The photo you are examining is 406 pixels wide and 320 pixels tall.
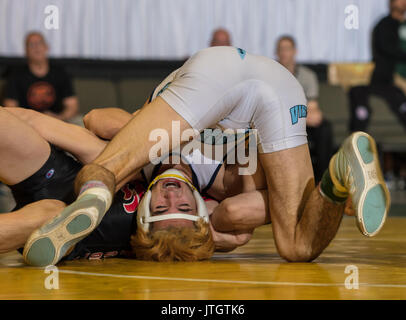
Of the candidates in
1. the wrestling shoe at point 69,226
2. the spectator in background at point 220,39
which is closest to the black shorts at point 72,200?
the wrestling shoe at point 69,226

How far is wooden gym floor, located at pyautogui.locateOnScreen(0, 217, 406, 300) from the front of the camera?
5.06ft

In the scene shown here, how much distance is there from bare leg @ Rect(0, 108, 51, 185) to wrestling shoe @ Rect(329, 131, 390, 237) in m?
0.97

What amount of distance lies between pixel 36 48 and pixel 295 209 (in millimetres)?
3748

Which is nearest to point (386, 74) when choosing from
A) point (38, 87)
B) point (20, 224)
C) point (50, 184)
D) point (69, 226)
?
point (38, 87)

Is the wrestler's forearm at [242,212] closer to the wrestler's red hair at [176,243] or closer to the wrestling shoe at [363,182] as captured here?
the wrestler's red hair at [176,243]

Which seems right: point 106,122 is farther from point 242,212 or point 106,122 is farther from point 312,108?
point 312,108

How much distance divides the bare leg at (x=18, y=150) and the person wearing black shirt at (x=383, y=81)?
4.52 m

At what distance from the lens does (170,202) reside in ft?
7.26

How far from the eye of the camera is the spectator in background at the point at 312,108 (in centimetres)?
556

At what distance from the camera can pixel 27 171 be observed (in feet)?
7.45

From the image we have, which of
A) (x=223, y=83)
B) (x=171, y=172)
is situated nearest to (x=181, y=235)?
(x=171, y=172)
